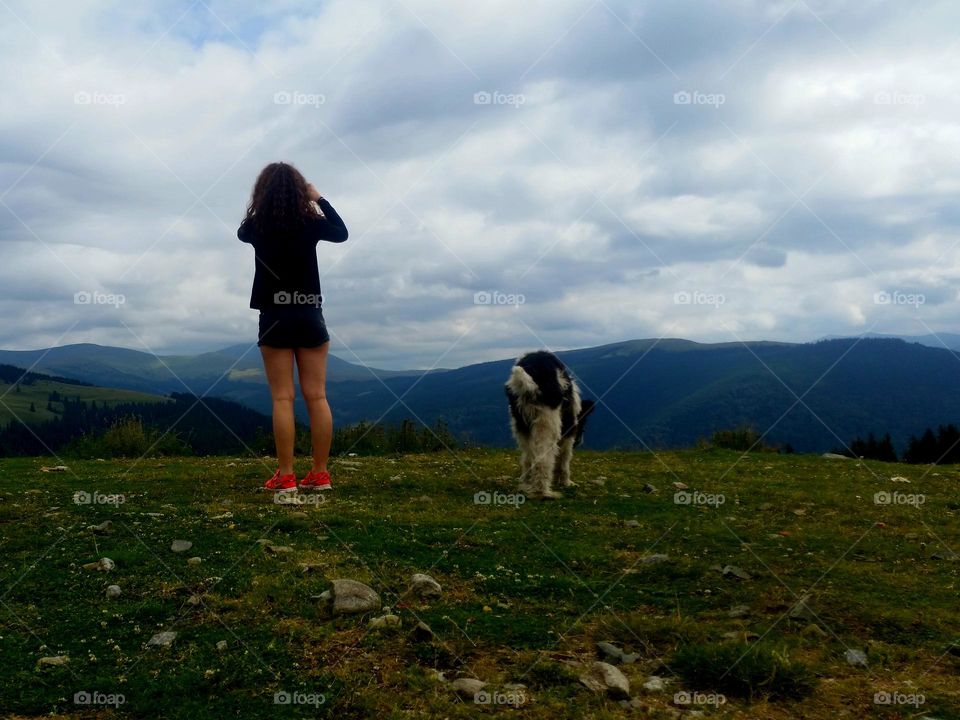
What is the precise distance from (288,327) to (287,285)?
583 millimetres

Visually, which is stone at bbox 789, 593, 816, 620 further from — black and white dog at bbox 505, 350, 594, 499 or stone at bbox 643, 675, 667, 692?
black and white dog at bbox 505, 350, 594, 499

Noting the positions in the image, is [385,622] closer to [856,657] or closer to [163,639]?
[163,639]

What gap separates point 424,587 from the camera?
20.0 ft

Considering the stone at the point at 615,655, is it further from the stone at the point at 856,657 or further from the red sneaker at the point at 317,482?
the red sneaker at the point at 317,482

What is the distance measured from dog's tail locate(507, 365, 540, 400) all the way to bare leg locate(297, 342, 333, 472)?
321cm

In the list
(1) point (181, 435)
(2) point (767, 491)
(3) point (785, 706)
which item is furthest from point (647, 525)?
(1) point (181, 435)

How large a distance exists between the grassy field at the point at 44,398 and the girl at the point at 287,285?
456 feet

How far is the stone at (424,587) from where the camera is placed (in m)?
6.00

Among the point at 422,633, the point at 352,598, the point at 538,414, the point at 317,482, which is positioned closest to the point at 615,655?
the point at 422,633

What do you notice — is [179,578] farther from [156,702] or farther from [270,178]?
[270,178]

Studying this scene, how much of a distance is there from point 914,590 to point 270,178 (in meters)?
8.77

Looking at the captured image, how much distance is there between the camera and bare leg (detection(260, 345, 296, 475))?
9508 mm

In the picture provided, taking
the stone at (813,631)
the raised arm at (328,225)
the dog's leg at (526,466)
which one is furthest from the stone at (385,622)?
the dog's leg at (526,466)

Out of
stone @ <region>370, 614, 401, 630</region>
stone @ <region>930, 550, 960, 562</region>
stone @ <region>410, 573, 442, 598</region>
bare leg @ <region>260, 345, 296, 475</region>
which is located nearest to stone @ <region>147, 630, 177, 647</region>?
stone @ <region>370, 614, 401, 630</region>
